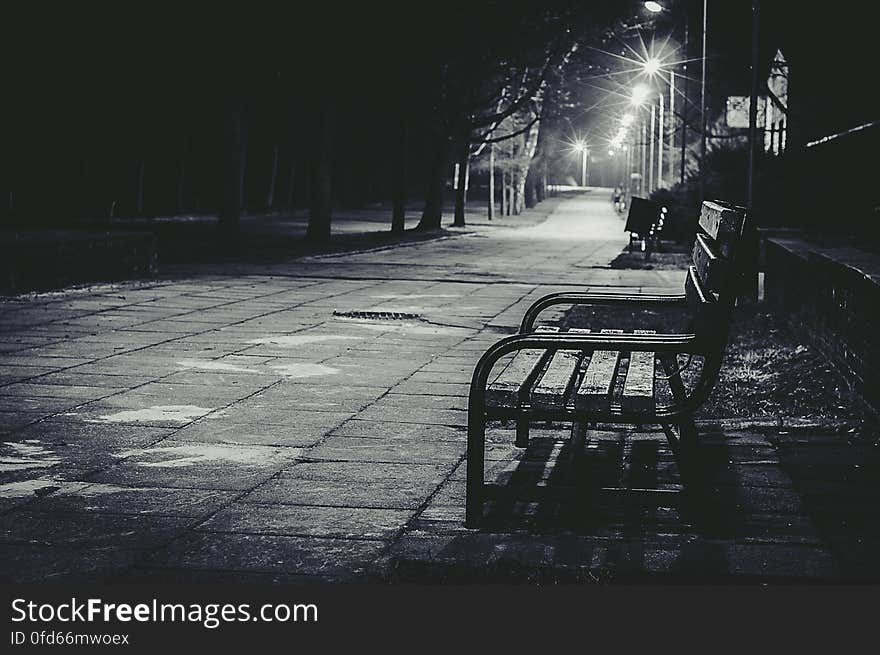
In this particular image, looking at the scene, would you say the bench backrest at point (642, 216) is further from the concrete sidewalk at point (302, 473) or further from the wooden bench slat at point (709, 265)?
the wooden bench slat at point (709, 265)

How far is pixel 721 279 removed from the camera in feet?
17.1

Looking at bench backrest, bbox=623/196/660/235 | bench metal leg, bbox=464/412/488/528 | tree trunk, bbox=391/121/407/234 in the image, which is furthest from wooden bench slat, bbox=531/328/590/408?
tree trunk, bbox=391/121/407/234

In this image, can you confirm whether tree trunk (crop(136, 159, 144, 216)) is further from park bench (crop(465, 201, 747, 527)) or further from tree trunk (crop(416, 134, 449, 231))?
park bench (crop(465, 201, 747, 527))

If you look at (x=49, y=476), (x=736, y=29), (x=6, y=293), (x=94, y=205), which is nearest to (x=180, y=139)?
(x=94, y=205)

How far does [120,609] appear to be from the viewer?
152 inches

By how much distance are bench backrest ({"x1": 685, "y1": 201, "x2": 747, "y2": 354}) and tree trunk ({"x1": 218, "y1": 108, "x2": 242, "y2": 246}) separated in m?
19.3

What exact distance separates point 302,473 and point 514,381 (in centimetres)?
103

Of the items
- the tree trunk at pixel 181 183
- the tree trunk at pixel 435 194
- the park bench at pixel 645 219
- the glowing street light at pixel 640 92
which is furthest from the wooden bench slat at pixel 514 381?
the glowing street light at pixel 640 92

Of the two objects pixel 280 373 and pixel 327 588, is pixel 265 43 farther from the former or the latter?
pixel 327 588

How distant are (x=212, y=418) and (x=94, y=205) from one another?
34.1 meters

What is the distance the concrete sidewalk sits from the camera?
14.6 feet

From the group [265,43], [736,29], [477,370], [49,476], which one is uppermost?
[736,29]

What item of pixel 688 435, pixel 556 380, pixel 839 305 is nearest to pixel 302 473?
pixel 556 380

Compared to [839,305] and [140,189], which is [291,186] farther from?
[839,305]
